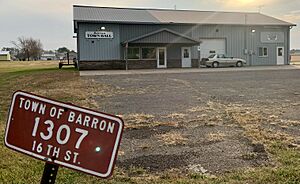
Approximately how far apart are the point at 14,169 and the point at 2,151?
92 cm

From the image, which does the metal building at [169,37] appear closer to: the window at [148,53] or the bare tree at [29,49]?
the window at [148,53]

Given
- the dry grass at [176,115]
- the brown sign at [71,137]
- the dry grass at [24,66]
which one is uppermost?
the dry grass at [24,66]

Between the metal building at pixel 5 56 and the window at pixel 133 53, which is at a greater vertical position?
the metal building at pixel 5 56

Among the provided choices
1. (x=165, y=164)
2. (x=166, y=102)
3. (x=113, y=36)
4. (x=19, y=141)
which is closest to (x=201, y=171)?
(x=165, y=164)

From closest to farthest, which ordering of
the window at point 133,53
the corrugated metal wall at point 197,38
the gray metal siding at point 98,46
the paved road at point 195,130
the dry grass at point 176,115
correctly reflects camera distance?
the paved road at point 195,130, the dry grass at point 176,115, the gray metal siding at point 98,46, the corrugated metal wall at point 197,38, the window at point 133,53

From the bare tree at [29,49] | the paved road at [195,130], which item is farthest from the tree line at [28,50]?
the paved road at [195,130]

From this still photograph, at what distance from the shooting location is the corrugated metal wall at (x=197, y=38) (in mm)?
30594

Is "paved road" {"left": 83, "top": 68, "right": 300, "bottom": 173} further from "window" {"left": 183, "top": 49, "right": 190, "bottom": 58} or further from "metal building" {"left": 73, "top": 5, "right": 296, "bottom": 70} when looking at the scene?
"window" {"left": 183, "top": 49, "right": 190, "bottom": 58}

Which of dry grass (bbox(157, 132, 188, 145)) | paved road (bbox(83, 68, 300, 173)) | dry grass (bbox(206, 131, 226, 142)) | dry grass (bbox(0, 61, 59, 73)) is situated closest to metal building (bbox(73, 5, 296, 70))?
dry grass (bbox(0, 61, 59, 73))

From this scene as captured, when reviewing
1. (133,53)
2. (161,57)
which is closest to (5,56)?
(133,53)

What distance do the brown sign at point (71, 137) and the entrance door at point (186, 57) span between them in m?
32.3

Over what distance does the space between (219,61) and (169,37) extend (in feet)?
20.2

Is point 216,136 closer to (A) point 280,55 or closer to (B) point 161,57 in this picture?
(B) point 161,57

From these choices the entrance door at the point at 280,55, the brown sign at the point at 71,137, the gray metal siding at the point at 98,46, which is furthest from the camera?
the entrance door at the point at 280,55
